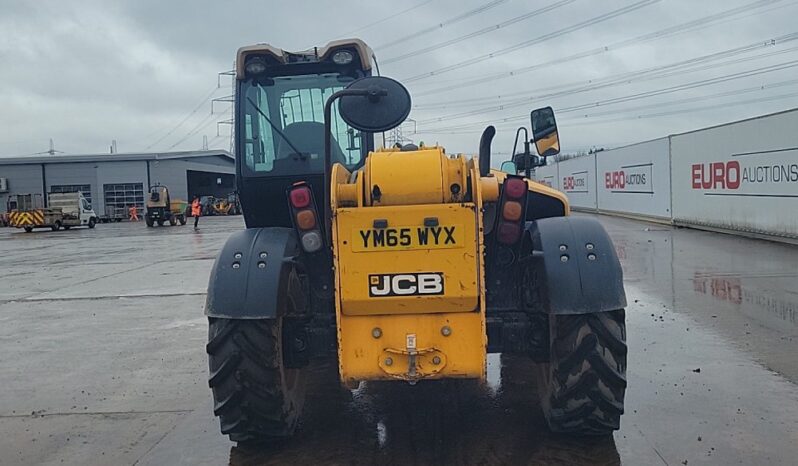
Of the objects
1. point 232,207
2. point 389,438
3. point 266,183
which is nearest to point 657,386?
point 389,438

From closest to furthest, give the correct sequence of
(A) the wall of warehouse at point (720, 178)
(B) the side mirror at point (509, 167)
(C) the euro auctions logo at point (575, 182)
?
1. (B) the side mirror at point (509, 167)
2. (A) the wall of warehouse at point (720, 178)
3. (C) the euro auctions logo at point (575, 182)

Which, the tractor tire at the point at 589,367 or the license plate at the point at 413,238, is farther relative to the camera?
the tractor tire at the point at 589,367

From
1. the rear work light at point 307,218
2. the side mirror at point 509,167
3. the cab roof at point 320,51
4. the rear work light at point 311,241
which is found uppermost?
the cab roof at point 320,51

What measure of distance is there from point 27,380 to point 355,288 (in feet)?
14.9

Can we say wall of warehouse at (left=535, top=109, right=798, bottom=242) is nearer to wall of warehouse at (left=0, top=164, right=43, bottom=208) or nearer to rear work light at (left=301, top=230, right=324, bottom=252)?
rear work light at (left=301, top=230, right=324, bottom=252)

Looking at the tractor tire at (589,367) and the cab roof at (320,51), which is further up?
the cab roof at (320,51)

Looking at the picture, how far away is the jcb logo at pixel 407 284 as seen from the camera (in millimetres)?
4039

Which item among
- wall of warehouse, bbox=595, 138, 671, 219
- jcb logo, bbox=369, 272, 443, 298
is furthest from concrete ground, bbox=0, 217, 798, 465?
wall of warehouse, bbox=595, 138, 671, 219

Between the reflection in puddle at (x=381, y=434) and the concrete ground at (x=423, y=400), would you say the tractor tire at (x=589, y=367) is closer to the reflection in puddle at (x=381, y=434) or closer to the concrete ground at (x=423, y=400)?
the concrete ground at (x=423, y=400)

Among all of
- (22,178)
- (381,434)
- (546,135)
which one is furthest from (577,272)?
(22,178)

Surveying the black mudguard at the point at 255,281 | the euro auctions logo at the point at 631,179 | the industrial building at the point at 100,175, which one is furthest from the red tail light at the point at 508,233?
the industrial building at the point at 100,175

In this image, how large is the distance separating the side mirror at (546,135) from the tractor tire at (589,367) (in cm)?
208

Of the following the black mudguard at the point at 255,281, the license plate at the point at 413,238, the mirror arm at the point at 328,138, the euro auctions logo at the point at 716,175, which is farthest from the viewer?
the euro auctions logo at the point at 716,175

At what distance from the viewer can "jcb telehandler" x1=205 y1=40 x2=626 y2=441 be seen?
13.3 feet
